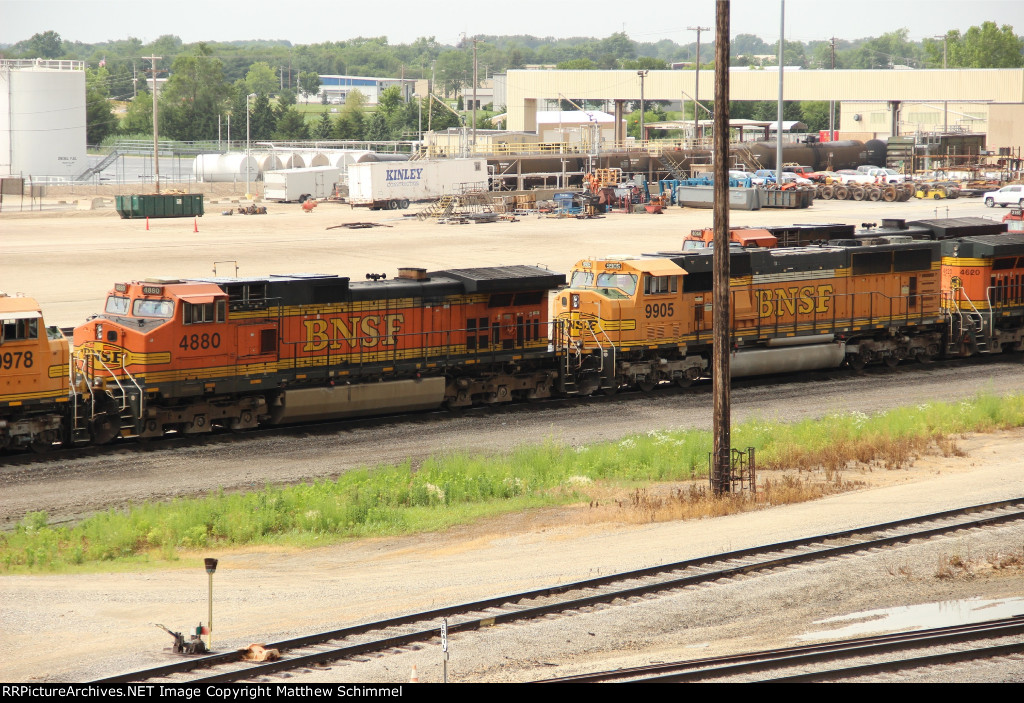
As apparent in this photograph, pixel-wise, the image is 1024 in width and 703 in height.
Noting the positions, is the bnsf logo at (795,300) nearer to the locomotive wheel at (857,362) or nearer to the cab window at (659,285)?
the locomotive wheel at (857,362)

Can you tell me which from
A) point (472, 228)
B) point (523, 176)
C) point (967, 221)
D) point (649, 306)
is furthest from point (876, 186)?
point (649, 306)

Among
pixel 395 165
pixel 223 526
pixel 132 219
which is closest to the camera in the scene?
pixel 223 526

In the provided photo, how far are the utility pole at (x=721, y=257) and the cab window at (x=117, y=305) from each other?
12130 millimetres

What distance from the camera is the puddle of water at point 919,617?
44.0 feet

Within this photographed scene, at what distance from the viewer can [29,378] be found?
2241 cm

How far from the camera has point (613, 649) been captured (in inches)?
513

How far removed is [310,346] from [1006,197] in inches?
2596

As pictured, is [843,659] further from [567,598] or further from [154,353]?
[154,353]

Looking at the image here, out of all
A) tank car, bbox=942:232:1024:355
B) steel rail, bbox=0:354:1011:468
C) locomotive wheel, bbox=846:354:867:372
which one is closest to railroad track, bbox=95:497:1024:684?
steel rail, bbox=0:354:1011:468

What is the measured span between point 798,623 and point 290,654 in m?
5.70

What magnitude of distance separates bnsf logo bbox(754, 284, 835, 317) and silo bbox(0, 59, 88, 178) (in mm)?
88650

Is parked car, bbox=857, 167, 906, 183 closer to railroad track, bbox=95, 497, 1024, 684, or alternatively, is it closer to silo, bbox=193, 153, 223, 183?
silo, bbox=193, 153, 223, 183

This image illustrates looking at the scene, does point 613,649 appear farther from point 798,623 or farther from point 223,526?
point 223,526

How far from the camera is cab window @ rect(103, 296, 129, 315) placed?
2507cm
